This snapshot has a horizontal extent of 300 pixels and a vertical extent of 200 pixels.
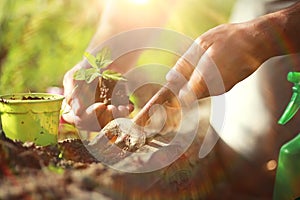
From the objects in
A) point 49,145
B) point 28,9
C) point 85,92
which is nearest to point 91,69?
point 85,92

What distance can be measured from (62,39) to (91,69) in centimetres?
23

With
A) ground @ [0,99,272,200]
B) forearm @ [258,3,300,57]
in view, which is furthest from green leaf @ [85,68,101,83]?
forearm @ [258,3,300,57]

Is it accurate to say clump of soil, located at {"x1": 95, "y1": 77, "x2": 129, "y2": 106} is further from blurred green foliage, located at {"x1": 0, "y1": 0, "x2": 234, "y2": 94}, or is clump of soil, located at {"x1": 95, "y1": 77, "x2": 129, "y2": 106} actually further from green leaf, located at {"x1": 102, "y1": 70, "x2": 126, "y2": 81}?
blurred green foliage, located at {"x1": 0, "y1": 0, "x2": 234, "y2": 94}

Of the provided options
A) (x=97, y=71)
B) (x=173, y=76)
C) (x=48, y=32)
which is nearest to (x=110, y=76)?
(x=97, y=71)

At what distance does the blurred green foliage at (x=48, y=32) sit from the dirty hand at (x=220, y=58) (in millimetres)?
236

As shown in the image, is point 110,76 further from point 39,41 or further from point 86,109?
point 39,41

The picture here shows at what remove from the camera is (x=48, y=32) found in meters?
0.98

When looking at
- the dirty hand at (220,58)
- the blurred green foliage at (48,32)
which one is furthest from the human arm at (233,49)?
the blurred green foliage at (48,32)

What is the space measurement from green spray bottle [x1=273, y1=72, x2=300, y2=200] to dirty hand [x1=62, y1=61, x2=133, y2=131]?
0.29 m

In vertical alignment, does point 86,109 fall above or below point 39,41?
below

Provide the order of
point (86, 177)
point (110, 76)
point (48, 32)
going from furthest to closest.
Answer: point (48, 32) < point (110, 76) < point (86, 177)

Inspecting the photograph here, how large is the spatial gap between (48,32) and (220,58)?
44 centimetres

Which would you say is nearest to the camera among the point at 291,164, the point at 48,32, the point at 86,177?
the point at 86,177

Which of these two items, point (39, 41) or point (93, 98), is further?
point (39, 41)
